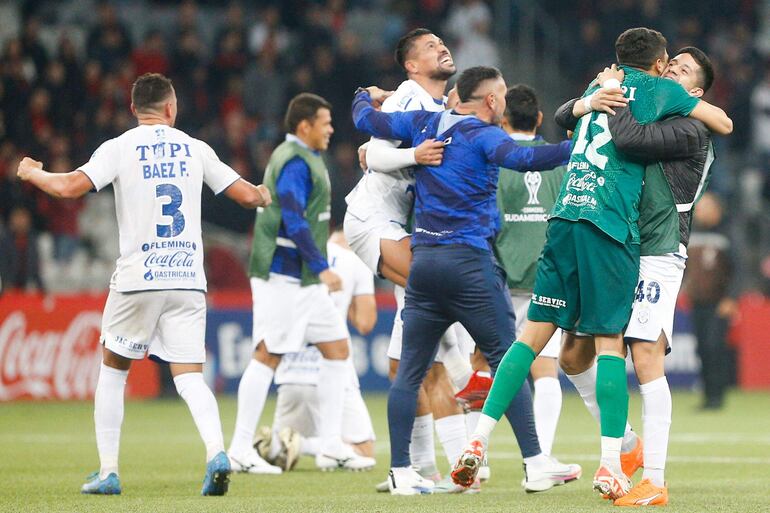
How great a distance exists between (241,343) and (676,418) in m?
5.89

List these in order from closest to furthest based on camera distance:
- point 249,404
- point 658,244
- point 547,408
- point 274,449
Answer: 1. point 658,244
2. point 547,408
3. point 249,404
4. point 274,449

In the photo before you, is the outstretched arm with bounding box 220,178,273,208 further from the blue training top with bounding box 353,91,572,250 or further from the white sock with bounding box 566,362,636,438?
the white sock with bounding box 566,362,636,438

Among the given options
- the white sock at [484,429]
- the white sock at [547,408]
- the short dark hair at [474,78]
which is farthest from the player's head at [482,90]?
the white sock at [547,408]

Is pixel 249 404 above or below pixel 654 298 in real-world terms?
below

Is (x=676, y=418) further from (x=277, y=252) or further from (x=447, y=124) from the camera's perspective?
(x=447, y=124)

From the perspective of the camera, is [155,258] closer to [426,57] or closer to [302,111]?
[426,57]

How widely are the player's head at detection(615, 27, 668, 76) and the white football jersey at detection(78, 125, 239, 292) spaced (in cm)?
261

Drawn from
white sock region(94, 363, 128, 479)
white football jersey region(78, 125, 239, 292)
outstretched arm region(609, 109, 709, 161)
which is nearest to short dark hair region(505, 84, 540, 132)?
outstretched arm region(609, 109, 709, 161)

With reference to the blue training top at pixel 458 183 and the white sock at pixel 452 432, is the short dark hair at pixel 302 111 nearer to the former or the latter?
the blue training top at pixel 458 183

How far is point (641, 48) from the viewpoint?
24.1 feet

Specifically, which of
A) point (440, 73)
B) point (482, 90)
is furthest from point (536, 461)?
point (440, 73)

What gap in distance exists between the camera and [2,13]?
71.8 feet

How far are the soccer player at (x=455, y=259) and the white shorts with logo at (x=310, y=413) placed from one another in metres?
2.74

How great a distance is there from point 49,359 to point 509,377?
1070 centimetres
